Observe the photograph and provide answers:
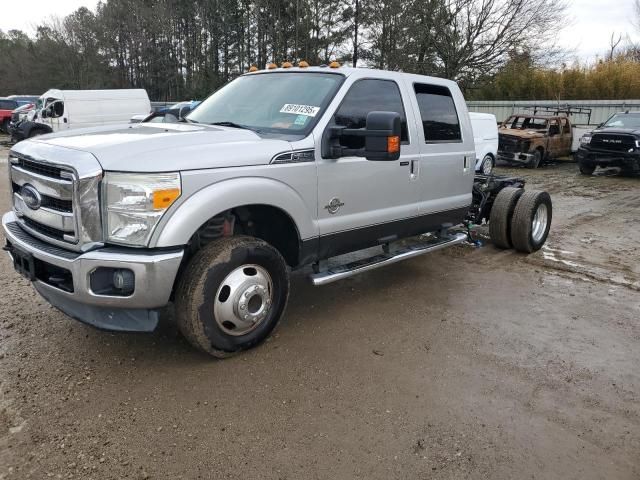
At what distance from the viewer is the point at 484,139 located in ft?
49.1

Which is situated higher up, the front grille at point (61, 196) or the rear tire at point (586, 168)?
the front grille at point (61, 196)

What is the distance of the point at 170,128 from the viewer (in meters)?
4.04

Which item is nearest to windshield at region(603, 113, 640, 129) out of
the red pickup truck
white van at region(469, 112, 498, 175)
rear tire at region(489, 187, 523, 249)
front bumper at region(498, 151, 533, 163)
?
front bumper at region(498, 151, 533, 163)

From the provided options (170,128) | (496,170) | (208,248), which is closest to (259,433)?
(208,248)

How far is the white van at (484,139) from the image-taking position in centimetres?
1472

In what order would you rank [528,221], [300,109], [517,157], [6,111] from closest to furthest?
1. [300,109]
2. [528,221]
3. [517,157]
4. [6,111]

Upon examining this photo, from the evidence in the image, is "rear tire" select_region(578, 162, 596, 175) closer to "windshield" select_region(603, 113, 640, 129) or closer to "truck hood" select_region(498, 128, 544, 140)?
"windshield" select_region(603, 113, 640, 129)

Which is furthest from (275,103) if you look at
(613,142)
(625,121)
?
(625,121)

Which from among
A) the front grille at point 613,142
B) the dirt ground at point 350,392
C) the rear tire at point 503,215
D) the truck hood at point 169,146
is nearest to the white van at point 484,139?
the front grille at point 613,142

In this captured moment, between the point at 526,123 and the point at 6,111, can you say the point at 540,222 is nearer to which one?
the point at 526,123

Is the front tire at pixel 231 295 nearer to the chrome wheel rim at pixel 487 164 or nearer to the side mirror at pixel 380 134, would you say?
the side mirror at pixel 380 134

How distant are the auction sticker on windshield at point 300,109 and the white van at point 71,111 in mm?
19779

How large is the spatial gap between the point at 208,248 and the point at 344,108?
164cm

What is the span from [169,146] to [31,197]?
1.07 meters
